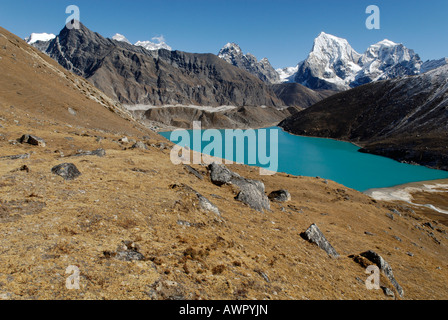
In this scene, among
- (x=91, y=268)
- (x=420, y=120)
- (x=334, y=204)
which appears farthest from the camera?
(x=420, y=120)

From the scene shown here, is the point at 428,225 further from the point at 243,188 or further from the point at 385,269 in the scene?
the point at 243,188

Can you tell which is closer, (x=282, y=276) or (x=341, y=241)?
(x=282, y=276)

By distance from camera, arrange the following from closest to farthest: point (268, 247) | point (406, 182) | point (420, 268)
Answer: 1. point (268, 247)
2. point (420, 268)
3. point (406, 182)

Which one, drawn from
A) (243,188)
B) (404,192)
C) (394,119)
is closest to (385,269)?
(243,188)

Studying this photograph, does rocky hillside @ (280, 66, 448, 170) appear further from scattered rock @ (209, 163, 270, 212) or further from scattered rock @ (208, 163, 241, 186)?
scattered rock @ (208, 163, 241, 186)

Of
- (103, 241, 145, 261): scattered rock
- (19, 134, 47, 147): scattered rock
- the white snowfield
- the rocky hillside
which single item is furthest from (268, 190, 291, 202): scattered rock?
the rocky hillside
